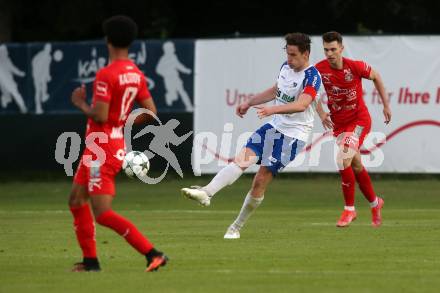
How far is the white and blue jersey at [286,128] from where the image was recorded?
504 inches

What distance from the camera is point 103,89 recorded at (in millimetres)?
9562

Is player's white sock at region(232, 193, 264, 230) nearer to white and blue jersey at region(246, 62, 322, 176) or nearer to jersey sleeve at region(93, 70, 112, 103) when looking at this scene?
white and blue jersey at region(246, 62, 322, 176)

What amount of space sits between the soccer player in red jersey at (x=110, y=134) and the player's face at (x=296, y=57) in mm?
3148

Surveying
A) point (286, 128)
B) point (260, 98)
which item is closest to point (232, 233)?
point (286, 128)

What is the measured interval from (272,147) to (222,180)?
0.74 metres

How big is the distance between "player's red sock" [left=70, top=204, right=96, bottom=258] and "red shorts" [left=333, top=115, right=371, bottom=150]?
556 cm

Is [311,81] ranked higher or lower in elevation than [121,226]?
higher

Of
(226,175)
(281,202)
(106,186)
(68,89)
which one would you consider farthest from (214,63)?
(106,186)

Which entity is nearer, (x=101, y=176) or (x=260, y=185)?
(x=101, y=176)

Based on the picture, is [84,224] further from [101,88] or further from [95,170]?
[101,88]

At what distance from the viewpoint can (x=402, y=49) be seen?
22.6 meters

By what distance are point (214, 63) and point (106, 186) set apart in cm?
1367

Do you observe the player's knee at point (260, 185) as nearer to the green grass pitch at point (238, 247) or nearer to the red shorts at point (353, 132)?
the green grass pitch at point (238, 247)

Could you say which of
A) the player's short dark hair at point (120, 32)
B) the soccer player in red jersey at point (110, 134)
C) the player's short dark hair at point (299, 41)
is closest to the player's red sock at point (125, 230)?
the soccer player in red jersey at point (110, 134)
